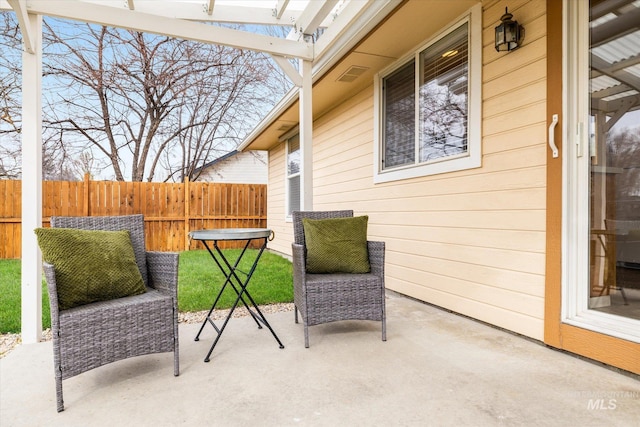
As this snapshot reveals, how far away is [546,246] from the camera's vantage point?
2.35 metres

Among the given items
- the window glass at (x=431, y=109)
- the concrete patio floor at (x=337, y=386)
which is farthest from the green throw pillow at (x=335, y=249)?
the window glass at (x=431, y=109)

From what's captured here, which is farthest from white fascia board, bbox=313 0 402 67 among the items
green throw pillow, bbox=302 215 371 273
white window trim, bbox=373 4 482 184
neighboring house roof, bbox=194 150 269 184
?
neighboring house roof, bbox=194 150 269 184

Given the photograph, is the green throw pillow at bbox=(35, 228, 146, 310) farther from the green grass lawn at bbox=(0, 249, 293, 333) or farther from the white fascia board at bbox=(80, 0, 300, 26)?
the white fascia board at bbox=(80, 0, 300, 26)

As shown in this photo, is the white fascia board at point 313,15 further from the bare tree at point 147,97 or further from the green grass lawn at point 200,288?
the bare tree at point 147,97

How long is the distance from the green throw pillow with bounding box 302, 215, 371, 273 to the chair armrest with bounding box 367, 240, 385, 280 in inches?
1.6

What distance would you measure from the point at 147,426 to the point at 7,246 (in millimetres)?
7277

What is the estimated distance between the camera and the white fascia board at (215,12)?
332 cm

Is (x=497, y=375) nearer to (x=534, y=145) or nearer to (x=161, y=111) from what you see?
(x=534, y=145)

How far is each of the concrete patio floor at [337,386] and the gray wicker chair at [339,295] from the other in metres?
0.18

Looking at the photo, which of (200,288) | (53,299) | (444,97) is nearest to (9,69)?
(200,288)

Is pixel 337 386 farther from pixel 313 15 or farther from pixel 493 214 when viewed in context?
pixel 313 15

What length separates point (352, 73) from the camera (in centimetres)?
425

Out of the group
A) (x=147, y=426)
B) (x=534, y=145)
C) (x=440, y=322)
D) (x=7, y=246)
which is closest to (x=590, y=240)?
(x=534, y=145)

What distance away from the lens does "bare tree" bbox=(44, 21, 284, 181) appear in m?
9.89
